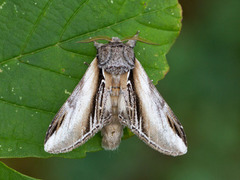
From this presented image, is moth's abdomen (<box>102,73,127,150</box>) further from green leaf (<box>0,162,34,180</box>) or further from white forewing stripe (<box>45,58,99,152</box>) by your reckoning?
green leaf (<box>0,162,34,180</box>)

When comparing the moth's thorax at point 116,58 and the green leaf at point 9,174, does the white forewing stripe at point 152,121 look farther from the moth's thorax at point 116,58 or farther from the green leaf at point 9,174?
the green leaf at point 9,174

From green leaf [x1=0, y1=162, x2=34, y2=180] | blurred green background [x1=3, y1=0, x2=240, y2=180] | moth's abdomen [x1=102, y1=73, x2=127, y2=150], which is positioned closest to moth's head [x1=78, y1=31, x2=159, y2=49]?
moth's abdomen [x1=102, y1=73, x2=127, y2=150]

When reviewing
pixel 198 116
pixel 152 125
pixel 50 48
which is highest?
pixel 50 48

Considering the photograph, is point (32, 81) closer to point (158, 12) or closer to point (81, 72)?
point (81, 72)

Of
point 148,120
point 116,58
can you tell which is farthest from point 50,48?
point 148,120

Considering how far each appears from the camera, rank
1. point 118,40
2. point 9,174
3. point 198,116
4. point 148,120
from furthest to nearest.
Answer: point 198,116
point 148,120
point 118,40
point 9,174

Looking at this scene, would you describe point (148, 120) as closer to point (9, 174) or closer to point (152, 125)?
point (152, 125)

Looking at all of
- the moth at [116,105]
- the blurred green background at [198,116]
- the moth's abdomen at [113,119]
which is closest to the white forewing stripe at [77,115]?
the moth at [116,105]
